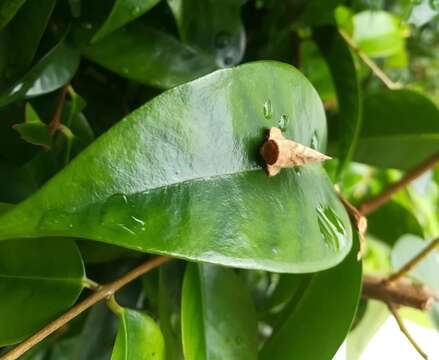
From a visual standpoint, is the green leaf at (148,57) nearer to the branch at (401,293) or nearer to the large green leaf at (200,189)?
the large green leaf at (200,189)

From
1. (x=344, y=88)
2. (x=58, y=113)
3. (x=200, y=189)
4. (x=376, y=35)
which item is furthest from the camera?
(x=376, y=35)

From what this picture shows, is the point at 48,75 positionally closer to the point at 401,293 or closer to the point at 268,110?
the point at 268,110

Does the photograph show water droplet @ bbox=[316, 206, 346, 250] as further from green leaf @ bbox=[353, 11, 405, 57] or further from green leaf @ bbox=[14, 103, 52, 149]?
green leaf @ bbox=[353, 11, 405, 57]

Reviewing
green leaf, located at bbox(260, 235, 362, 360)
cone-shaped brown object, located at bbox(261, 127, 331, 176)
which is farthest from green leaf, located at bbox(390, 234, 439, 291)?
cone-shaped brown object, located at bbox(261, 127, 331, 176)

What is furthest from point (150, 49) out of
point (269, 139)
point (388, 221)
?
point (388, 221)

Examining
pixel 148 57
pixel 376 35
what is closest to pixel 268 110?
pixel 148 57

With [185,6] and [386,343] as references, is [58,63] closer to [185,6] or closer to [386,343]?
[185,6]
